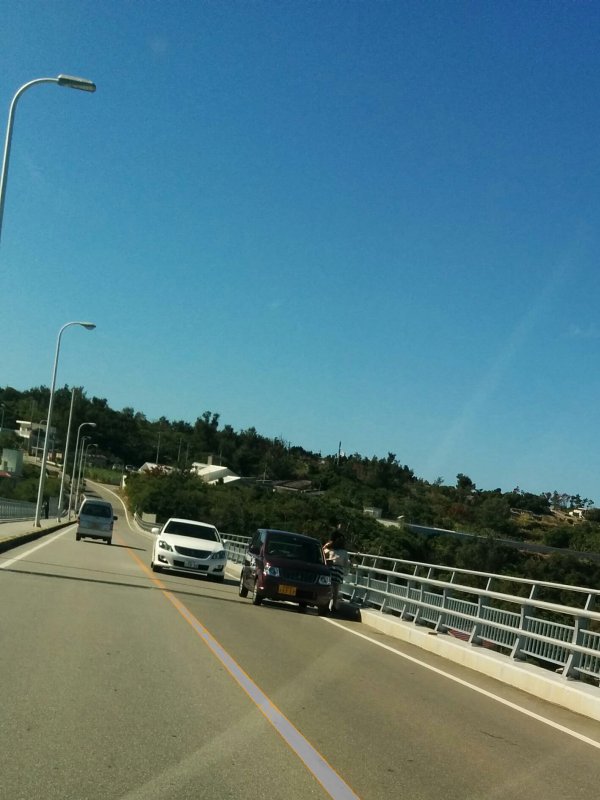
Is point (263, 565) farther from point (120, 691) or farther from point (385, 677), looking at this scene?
point (120, 691)

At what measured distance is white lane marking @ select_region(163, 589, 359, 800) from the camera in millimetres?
6113

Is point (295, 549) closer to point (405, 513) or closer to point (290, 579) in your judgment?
point (290, 579)

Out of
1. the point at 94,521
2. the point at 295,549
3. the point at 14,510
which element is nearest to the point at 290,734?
the point at 295,549

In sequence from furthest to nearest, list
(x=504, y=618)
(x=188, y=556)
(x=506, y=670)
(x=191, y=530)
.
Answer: (x=191, y=530), (x=188, y=556), (x=504, y=618), (x=506, y=670)

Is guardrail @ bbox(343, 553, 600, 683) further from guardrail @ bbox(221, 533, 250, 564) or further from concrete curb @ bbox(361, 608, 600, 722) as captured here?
guardrail @ bbox(221, 533, 250, 564)

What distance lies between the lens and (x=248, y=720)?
789 centimetres

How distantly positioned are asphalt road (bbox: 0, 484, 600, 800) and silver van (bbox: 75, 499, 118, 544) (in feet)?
89.6

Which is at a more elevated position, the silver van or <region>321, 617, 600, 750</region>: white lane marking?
<region>321, 617, 600, 750</region>: white lane marking

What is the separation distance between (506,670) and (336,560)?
8833 millimetres

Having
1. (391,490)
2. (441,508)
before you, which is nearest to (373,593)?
(441,508)


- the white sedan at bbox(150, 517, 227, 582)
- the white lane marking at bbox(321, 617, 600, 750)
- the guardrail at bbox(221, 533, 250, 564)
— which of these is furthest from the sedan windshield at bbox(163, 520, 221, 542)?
the white lane marking at bbox(321, 617, 600, 750)

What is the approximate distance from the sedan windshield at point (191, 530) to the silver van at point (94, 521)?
52.6 ft

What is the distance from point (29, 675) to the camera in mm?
8984

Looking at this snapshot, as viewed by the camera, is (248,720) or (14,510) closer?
(248,720)
